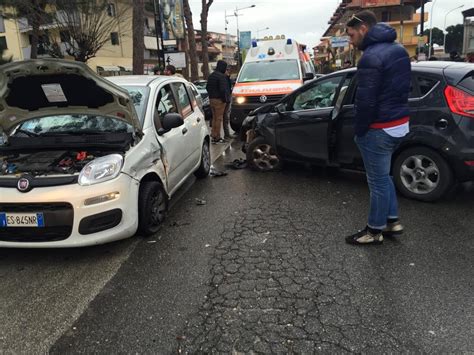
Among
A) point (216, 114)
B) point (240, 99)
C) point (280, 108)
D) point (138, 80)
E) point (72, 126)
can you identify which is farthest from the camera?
point (240, 99)

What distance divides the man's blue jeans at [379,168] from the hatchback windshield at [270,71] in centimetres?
794

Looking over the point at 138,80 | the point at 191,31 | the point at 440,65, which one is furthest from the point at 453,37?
the point at 138,80

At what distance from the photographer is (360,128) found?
3.77 meters

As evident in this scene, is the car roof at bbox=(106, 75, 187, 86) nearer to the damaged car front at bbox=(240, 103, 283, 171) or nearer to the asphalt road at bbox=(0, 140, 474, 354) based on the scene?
the asphalt road at bbox=(0, 140, 474, 354)

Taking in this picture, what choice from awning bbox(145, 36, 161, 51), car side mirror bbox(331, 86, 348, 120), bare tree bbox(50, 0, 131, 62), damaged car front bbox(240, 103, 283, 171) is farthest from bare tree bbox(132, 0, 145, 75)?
awning bbox(145, 36, 161, 51)

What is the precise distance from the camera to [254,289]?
3311mm

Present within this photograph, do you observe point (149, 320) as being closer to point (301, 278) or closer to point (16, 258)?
point (301, 278)

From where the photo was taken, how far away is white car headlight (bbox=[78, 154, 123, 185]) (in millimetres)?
3734

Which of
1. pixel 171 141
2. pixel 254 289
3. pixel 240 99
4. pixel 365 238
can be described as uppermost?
pixel 240 99

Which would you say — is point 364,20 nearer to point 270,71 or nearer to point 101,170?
point 101,170

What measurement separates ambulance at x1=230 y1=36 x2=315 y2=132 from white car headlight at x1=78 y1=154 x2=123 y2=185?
733cm

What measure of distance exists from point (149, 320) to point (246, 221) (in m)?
2.08

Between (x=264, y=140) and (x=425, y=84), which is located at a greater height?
(x=425, y=84)

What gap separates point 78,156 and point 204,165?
3.03 meters
